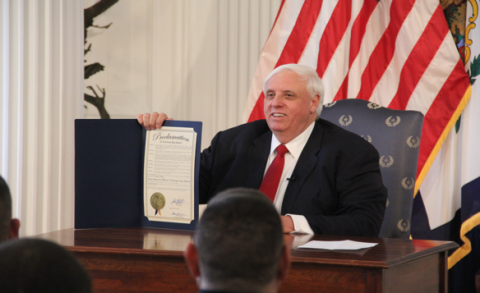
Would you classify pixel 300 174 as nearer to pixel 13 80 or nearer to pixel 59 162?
pixel 59 162

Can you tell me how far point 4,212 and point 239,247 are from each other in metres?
0.39

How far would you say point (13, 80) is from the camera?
9.52 feet

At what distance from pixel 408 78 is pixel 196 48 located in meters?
1.61

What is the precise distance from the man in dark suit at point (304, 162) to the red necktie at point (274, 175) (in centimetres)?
2

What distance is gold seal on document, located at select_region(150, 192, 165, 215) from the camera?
6.78ft

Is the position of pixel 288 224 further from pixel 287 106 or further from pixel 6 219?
pixel 6 219

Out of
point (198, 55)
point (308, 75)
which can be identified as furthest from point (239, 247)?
point (198, 55)

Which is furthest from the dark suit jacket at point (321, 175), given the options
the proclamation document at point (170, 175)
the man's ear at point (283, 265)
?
the man's ear at point (283, 265)

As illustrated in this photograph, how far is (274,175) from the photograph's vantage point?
2373 millimetres

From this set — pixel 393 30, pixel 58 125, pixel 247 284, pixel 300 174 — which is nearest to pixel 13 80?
pixel 58 125

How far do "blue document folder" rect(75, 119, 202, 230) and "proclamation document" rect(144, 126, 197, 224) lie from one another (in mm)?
41

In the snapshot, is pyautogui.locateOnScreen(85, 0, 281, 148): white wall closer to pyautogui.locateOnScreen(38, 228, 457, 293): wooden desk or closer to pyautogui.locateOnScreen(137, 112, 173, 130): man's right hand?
pyautogui.locateOnScreen(137, 112, 173, 130): man's right hand

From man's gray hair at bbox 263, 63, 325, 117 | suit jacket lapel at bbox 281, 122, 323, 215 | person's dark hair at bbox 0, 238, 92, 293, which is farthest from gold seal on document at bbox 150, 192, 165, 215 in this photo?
person's dark hair at bbox 0, 238, 92, 293

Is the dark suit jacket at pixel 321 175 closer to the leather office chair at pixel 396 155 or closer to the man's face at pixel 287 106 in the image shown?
the man's face at pixel 287 106
